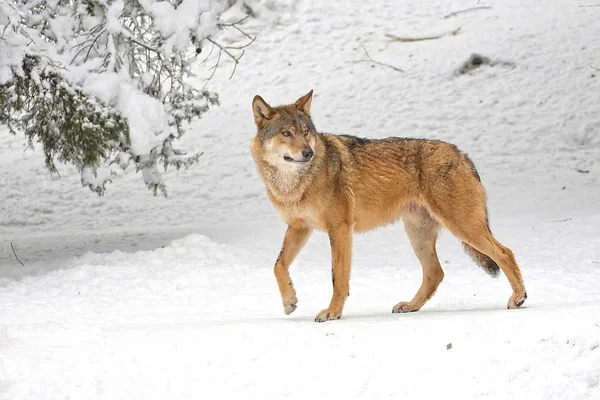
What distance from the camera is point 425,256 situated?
870 centimetres

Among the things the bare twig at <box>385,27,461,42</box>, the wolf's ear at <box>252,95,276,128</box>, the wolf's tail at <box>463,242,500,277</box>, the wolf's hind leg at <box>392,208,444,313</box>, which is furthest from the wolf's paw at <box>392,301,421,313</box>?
the bare twig at <box>385,27,461,42</box>

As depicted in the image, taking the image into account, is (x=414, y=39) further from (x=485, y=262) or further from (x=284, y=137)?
(x=284, y=137)

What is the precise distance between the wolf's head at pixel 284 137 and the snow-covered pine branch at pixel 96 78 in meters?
3.87

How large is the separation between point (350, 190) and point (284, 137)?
2.76ft

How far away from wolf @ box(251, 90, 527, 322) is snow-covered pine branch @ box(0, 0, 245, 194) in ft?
13.2

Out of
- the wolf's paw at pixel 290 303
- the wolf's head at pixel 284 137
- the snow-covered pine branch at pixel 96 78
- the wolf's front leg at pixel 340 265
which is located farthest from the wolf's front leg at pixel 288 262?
the snow-covered pine branch at pixel 96 78

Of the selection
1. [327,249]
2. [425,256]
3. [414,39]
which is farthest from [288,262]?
[414,39]

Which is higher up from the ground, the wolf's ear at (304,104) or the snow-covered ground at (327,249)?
the wolf's ear at (304,104)

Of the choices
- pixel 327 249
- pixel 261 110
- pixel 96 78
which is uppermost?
pixel 261 110

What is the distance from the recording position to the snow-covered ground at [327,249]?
593 centimetres

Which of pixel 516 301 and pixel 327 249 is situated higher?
pixel 516 301

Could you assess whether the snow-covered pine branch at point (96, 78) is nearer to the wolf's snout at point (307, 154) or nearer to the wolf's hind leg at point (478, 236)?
the wolf's snout at point (307, 154)

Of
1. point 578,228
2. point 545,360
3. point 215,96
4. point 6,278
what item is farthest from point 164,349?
point 578,228

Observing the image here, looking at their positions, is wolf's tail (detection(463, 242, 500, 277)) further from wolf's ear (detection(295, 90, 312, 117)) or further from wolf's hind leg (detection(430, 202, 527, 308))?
wolf's ear (detection(295, 90, 312, 117))
